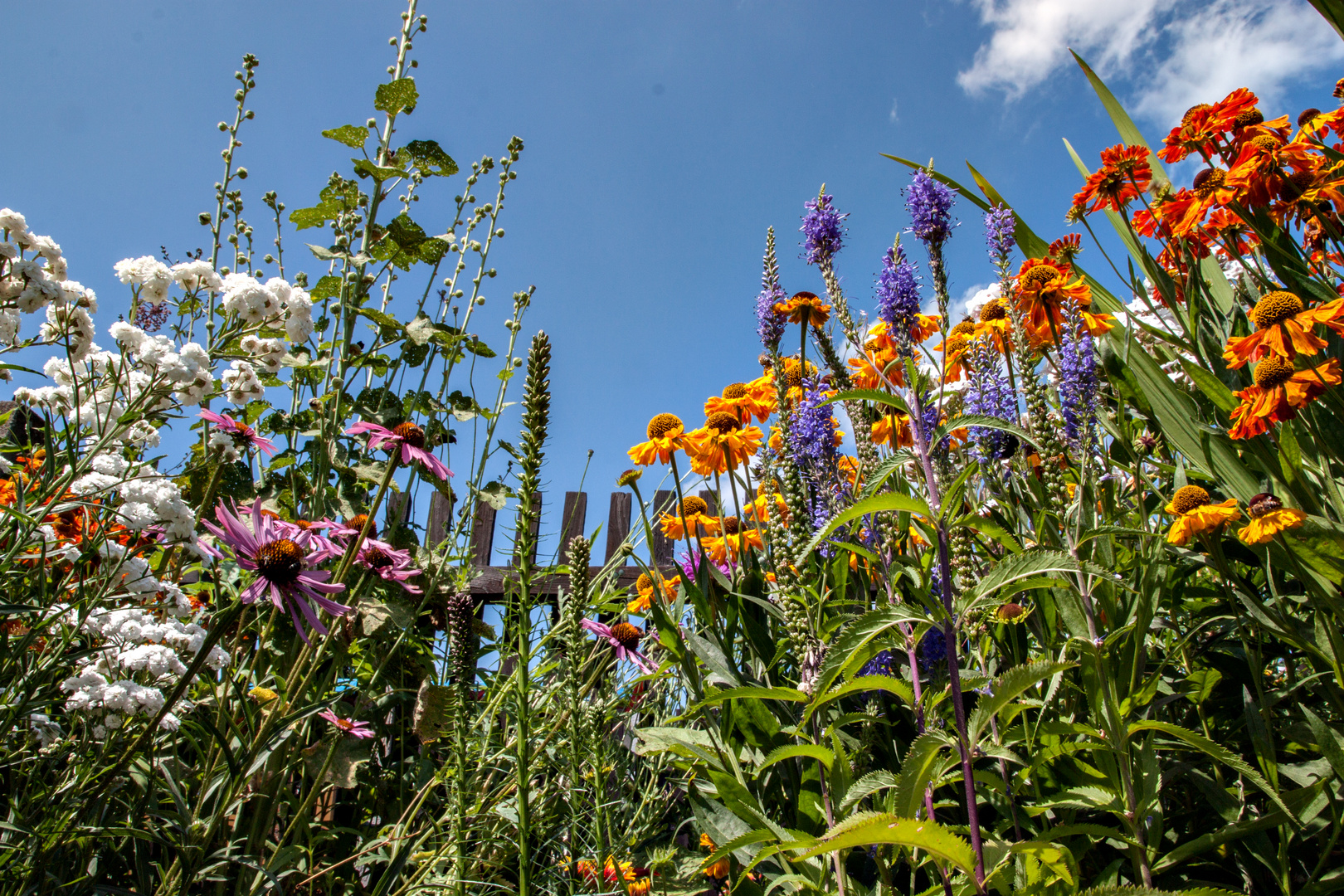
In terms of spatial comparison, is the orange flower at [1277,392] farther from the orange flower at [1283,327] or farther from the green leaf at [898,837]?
the green leaf at [898,837]

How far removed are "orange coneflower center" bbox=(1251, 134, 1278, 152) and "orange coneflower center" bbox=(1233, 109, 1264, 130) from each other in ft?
0.32

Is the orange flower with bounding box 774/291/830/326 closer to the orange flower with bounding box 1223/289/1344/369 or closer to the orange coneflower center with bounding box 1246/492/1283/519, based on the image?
the orange flower with bounding box 1223/289/1344/369

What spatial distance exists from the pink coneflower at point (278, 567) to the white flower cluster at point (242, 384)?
26.6 inches

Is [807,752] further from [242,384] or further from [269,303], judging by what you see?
[242,384]

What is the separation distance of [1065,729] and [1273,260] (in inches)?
53.2

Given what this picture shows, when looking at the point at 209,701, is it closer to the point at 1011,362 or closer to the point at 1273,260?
the point at 1011,362

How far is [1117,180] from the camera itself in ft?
5.78

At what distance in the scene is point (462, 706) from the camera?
1152 millimetres

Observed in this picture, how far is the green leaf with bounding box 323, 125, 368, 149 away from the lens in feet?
6.53

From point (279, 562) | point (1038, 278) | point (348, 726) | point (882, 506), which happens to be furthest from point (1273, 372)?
point (348, 726)

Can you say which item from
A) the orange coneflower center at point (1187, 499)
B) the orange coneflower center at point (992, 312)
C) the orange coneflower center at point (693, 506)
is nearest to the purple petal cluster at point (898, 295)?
the orange coneflower center at point (1187, 499)

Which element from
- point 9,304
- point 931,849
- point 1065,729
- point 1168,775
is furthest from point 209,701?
point 1168,775

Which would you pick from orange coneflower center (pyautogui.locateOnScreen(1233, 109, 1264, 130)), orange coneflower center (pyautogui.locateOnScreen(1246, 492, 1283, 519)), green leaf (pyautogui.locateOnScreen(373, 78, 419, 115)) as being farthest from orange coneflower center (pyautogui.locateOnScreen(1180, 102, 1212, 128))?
green leaf (pyautogui.locateOnScreen(373, 78, 419, 115))

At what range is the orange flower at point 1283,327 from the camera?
1251mm
